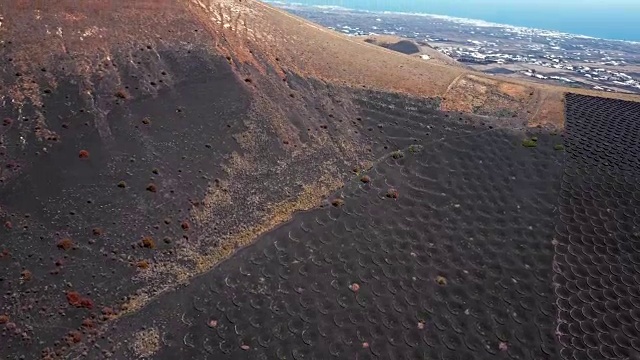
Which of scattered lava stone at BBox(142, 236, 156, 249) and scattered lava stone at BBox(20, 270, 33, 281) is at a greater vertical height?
scattered lava stone at BBox(142, 236, 156, 249)

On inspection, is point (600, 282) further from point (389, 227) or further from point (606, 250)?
point (389, 227)

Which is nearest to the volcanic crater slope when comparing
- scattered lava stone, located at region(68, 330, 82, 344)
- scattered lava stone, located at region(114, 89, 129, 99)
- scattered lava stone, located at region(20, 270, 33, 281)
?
scattered lava stone, located at region(68, 330, 82, 344)

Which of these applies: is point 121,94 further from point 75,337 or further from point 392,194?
point 392,194

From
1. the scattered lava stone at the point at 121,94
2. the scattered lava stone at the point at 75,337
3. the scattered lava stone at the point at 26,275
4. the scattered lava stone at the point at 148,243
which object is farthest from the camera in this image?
Result: the scattered lava stone at the point at 121,94

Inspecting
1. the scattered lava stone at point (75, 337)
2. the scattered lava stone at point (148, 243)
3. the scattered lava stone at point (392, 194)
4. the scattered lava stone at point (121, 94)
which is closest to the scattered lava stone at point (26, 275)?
the scattered lava stone at point (75, 337)

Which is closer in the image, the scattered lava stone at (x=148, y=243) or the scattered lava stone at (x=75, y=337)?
the scattered lava stone at (x=75, y=337)

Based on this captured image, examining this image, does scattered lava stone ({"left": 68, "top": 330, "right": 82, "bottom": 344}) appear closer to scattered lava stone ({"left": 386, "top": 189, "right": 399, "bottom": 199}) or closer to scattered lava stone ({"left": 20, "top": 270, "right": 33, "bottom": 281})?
scattered lava stone ({"left": 20, "top": 270, "right": 33, "bottom": 281})

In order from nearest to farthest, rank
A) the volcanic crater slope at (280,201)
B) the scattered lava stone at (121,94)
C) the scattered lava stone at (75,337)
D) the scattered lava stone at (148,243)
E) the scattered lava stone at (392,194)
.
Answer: the scattered lava stone at (75,337)
the volcanic crater slope at (280,201)
the scattered lava stone at (148,243)
the scattered lava stone at (392,194)
the scattered lava stone at (121,94)

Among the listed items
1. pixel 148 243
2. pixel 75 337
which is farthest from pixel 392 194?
pixel 75 337

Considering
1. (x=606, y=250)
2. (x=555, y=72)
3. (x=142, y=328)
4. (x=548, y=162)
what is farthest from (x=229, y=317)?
(x=555, y=72)

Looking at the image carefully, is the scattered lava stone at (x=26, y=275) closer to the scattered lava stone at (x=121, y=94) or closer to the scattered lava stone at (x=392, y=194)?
the scattered lava stone at (x=121, y=94)
